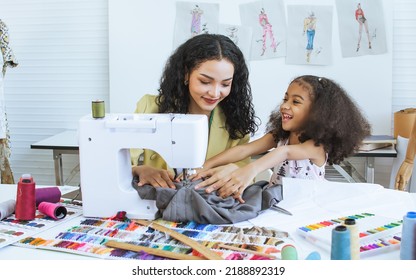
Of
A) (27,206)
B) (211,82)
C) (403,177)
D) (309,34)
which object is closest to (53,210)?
(27,206)

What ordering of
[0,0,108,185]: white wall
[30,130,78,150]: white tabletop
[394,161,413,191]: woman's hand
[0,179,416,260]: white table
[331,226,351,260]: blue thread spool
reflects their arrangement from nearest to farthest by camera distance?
[331,226,351,260]: blue thread spool → [0,179,416,260]: white table → [394,161,413,191]: woman's hand → [30,130,78,150]: white tabletop → [0,0,108,185]: white wall

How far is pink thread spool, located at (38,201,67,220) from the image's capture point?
1688 mm

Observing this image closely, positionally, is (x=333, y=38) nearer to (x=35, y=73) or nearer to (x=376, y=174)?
(x=376, y=174)

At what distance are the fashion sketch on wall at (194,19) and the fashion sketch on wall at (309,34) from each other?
50 cm

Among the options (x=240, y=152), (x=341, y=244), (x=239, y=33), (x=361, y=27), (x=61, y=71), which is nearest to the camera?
(x=341, y=244)

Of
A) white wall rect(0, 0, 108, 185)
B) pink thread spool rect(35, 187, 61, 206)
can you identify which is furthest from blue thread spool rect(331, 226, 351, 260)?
white wall rect(0, 0, 108, 185)

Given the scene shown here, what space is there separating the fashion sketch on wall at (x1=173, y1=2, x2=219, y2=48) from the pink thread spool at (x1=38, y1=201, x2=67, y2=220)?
2.26 meters

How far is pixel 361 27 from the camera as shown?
3.62 meters

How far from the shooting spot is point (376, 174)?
3.79m

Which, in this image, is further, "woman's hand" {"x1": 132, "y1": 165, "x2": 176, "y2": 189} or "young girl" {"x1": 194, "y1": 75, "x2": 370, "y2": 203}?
"young girl" {"x1": 194, "y1": 75, "x2": 370, "y2": 203}

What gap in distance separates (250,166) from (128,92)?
7.04ft

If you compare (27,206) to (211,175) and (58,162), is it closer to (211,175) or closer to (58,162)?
(211,175)

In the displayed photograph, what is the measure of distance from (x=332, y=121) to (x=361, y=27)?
1.81 meters

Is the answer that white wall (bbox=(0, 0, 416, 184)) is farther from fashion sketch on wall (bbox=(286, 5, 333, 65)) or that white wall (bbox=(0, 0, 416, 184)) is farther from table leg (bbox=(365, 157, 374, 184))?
table leg (bbox=(365, 157, 374, 184))
